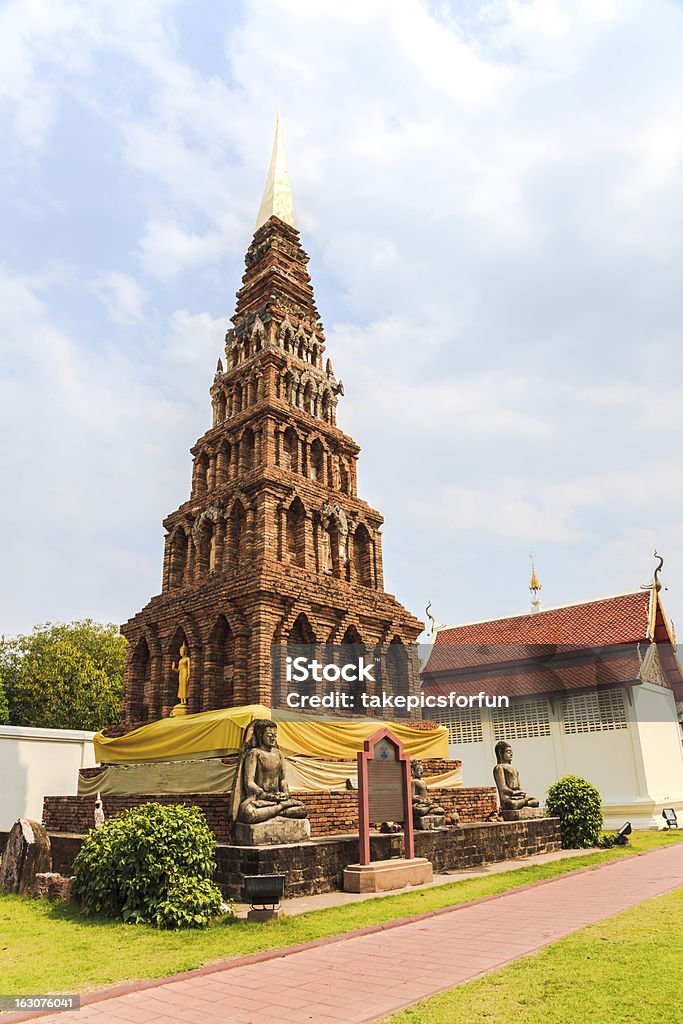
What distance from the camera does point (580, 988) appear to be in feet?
20.8

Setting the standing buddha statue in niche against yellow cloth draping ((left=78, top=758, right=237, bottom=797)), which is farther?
the standing buddha statue in niche

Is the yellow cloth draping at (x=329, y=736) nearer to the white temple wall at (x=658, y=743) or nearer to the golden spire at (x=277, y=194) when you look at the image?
the white temple wall at (x=658, y=743)

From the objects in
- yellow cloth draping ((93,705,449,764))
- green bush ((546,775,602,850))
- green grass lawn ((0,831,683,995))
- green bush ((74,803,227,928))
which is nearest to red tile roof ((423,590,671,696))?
green bush ((546,775,602,850))

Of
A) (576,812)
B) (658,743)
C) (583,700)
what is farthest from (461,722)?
(576,812)

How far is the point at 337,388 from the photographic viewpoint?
80.9 ft

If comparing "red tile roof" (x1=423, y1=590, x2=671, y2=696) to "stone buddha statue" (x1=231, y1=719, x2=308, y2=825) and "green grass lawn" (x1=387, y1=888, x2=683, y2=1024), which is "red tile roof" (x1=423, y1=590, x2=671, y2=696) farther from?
"green grass lawn" (x1=387, y1=888, x2=683, y2=1024)

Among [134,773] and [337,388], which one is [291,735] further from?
[337,388]

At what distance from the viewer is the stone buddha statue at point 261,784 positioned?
39.6 ft

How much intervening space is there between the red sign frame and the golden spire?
21.7 m

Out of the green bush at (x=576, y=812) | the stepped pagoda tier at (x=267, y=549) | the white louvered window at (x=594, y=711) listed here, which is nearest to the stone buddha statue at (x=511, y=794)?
the green bush at (x=576, y=812)

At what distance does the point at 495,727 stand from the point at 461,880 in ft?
57.5

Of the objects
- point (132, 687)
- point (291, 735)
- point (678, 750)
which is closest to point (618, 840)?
point (291, 735)

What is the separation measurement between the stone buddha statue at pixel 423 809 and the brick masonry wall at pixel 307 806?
1.24 m

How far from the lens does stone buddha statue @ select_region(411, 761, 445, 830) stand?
49.1 feet
